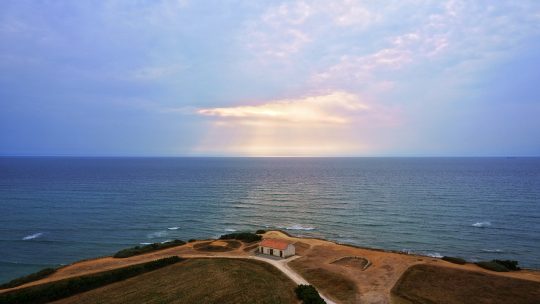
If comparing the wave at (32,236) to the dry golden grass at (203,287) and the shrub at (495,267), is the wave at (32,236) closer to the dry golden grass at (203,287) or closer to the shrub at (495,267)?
the dry golden grass at (203,287)

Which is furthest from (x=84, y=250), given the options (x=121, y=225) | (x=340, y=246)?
(x=340, y=246)

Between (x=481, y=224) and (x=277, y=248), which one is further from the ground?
(x=277, y=248)

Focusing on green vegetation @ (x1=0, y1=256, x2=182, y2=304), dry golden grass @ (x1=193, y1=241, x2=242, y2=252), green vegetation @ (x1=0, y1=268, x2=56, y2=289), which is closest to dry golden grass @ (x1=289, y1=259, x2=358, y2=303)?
dry golden grass @ (x1=193, y1=241, x2=242, y2=252)

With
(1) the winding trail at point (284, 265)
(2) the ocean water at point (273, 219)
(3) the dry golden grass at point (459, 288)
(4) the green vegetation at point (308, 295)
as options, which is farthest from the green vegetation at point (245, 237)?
(3) the dry golden grass at point (459, 288)

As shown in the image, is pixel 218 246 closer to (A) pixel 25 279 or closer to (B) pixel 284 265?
(B) pixel 284 265

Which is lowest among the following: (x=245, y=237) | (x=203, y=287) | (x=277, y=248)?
(x=203, y=287)

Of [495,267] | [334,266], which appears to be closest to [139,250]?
[334,266]
